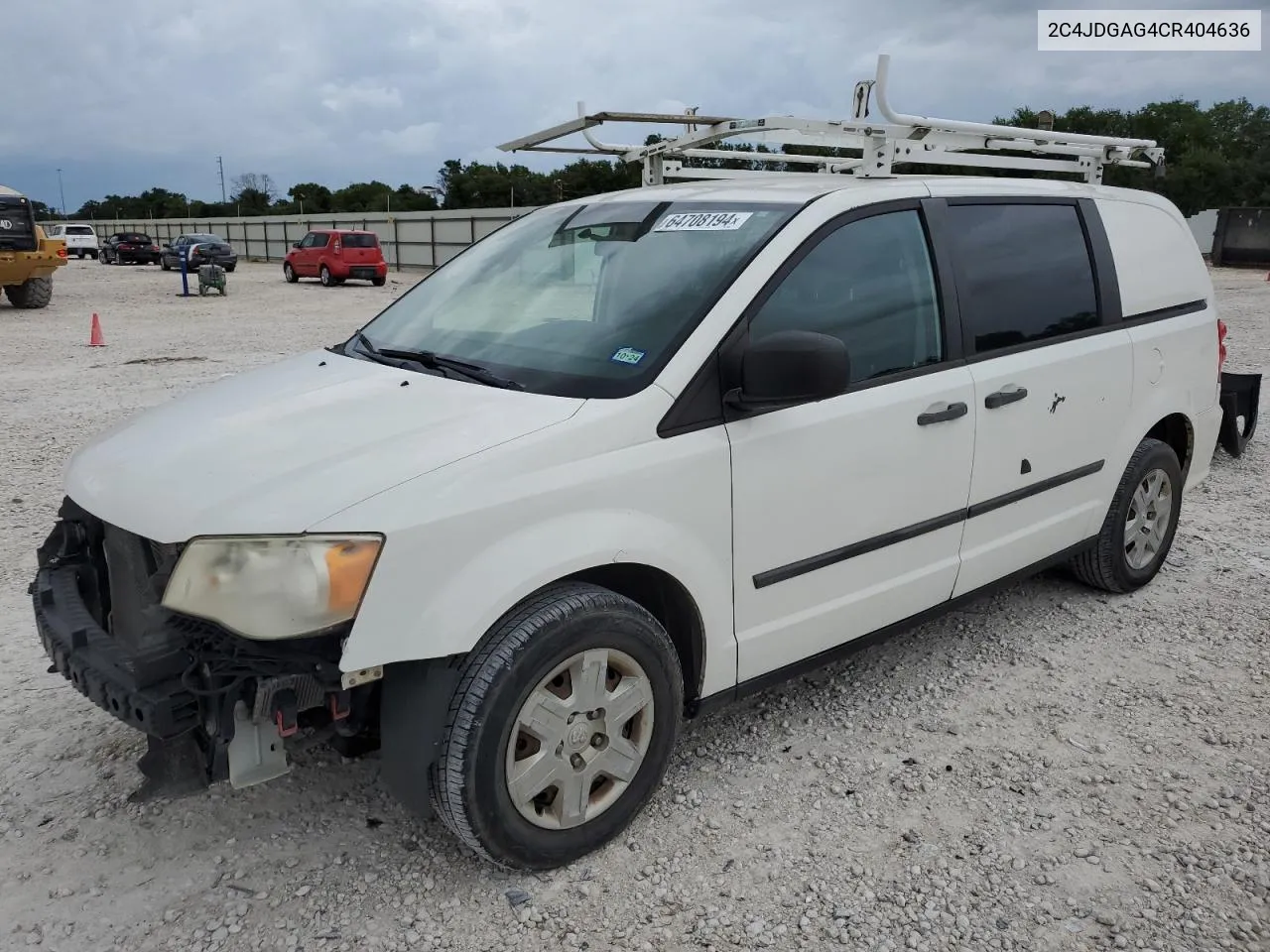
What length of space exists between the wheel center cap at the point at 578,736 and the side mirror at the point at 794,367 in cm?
97

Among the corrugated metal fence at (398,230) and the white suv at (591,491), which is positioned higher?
the corrugated metal fence at (398,230)

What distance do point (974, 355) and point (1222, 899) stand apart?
176cm

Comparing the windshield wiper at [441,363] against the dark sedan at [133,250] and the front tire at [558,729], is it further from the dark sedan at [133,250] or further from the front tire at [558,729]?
the dark sedan at [133,250]

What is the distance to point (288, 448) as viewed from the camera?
2.51 metres

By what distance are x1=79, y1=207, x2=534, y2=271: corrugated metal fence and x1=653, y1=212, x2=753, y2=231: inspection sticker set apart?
87.1ft

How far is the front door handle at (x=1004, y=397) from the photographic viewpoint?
3.38 metres

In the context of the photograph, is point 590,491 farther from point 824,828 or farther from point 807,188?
point 807,188

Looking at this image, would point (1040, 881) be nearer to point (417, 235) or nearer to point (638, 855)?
point (638, 855)

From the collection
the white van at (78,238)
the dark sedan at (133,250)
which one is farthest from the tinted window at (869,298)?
the white van at (78,238)

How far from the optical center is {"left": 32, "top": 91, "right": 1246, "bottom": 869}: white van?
2.27 meters

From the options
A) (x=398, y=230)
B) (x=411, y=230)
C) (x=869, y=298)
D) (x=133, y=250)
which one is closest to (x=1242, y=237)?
(x=411, y=230)

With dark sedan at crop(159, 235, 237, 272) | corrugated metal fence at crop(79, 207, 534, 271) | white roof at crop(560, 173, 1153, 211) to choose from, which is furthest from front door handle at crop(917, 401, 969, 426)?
dark sedan at crop(159, 235, 237, 272)

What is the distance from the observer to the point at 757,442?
9.08 feet

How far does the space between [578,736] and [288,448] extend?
1.04 m
